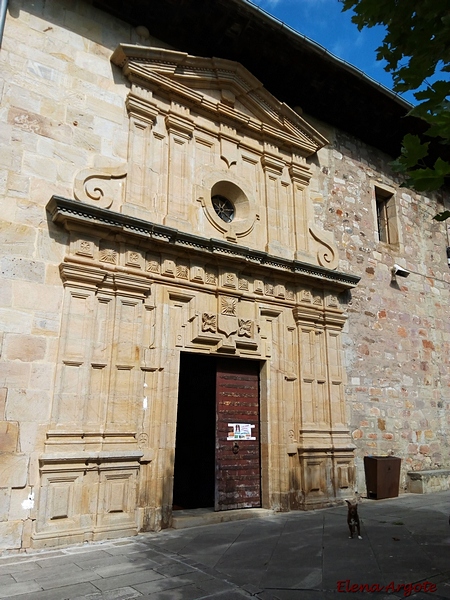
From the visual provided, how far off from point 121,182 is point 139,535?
474cm

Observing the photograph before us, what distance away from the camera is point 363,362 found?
30.5 ft

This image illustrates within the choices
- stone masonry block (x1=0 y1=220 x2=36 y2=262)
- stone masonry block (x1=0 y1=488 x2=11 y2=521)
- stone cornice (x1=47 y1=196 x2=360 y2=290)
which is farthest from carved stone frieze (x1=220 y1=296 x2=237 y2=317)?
stone masonry block (x1=0 y1=488 x2=11 y2=521)

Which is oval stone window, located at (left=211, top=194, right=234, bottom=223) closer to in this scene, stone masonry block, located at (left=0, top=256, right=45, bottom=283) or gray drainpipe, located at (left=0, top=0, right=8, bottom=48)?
stone masonry block, located at (left=0, top=256, right=45, bottom=283)

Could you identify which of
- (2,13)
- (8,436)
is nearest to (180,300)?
(8,436)

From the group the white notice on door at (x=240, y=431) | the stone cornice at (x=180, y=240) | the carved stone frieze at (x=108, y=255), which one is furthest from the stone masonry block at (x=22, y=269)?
the white notice on door at (x=240, y=431)

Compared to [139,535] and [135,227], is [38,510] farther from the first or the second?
[135,227]

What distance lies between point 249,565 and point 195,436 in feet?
14.9

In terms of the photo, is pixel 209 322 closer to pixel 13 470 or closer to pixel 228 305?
pixel 228 305

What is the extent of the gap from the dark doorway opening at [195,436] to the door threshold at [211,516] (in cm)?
132

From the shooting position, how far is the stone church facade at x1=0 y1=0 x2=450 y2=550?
5941 mm

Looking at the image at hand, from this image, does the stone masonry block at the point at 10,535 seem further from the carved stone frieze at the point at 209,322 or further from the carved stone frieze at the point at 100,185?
the carved stone frieze at the point at 100,185

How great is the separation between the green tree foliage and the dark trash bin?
22.4 ft

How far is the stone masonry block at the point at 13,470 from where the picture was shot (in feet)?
17.8

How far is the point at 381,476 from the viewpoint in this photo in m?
8.58
